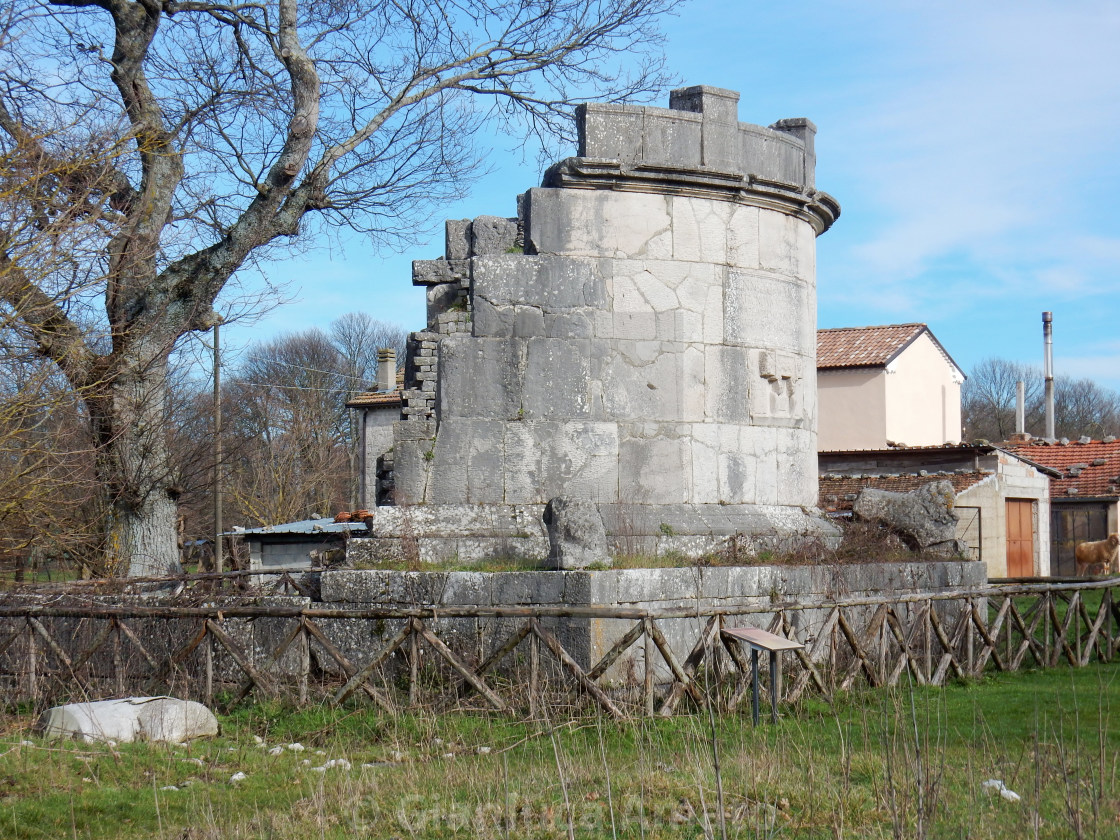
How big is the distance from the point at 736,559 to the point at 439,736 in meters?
2.95

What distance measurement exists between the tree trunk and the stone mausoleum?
14.0 ft

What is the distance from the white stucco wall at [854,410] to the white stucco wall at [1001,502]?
4.28 metres

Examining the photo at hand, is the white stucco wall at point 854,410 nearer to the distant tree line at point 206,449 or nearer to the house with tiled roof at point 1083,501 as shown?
the house with tiled roof at point 1083,501

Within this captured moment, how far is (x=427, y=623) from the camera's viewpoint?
805cm

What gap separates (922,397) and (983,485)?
8.62 m

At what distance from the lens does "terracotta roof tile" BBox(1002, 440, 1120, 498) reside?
85.0ft

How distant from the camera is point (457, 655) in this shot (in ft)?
25.8

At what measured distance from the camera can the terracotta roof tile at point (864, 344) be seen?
1106 inches

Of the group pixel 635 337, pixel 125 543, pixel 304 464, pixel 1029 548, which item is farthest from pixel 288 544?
pixel 635 337

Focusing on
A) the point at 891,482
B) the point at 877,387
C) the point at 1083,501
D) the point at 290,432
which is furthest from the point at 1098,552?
the point at 290,432

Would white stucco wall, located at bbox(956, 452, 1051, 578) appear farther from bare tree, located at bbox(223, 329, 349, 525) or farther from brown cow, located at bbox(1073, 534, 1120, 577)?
bare tree, located at bbox(223, 329, 349, 525)

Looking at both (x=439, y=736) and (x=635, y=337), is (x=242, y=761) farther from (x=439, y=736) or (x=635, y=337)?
(x=635, y=337)

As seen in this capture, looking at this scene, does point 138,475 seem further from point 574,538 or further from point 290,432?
point 290,432

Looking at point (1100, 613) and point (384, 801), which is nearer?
point (384, 801)
